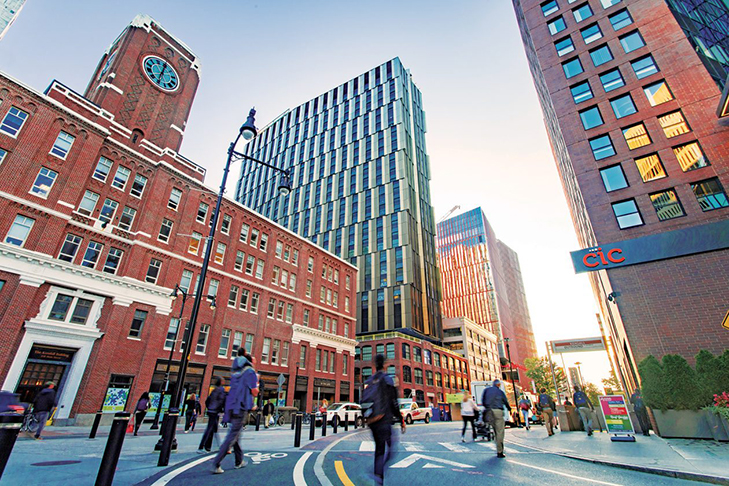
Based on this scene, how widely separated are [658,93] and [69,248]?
1503 inches

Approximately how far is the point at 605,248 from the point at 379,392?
730 inches

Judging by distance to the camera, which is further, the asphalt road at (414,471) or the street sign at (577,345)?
the street sign at (577,345)

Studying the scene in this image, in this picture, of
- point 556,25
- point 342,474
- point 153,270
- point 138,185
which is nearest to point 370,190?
point 556,25

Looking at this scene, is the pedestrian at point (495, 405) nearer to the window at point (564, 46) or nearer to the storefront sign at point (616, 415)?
the storefront sign at point (616, 415)

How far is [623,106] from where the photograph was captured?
834 inches

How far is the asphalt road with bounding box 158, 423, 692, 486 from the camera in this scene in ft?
17.6

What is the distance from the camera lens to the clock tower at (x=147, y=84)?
30672mm

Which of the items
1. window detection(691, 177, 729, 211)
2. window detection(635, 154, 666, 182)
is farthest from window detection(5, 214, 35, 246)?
window detection(691, 177, 729, 211)

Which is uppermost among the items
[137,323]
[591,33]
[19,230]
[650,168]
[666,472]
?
[591,33]

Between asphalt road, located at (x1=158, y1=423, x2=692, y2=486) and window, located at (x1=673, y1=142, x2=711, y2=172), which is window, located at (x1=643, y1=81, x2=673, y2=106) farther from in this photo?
asphalt road, located at (x1=158, y1=423, x2=692, y2=486)

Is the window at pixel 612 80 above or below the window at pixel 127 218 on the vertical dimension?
above

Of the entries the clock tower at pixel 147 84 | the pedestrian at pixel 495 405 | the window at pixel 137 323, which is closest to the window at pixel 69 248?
the window at pixel 137 323

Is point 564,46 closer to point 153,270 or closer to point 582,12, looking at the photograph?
point 582,12

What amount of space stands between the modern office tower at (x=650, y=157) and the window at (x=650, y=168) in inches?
1.8
